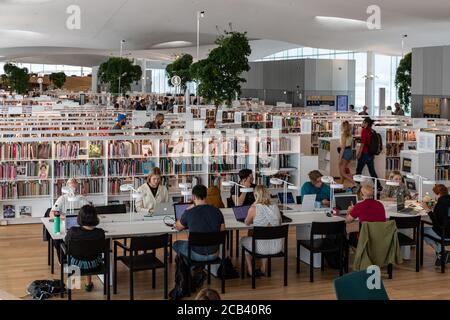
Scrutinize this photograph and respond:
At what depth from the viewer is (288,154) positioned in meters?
12.2

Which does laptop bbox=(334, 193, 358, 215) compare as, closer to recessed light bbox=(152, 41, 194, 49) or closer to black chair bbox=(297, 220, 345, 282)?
black chair bbox=(297, 220, 345, 282)

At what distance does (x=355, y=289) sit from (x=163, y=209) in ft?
13.7

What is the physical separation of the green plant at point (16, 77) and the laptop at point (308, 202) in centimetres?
3058

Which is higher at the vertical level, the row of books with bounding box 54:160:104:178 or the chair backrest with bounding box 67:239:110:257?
the row of books with bounding box 54:160:104:178

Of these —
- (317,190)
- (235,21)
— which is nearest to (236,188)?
(317,190)

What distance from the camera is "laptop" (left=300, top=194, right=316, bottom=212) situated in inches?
336

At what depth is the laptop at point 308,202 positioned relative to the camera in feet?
28.0

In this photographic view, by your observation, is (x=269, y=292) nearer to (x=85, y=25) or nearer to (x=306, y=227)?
(x=306, y=227)

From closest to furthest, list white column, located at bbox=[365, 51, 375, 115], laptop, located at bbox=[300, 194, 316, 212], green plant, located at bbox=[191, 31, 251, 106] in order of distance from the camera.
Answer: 1. laptop, located at bbox=[300, 194, 316, 212]
2. green plant, located at bbox=[191, 31, 251, 106]
3. white column, located at bbox=[365, 51, 375, 115]

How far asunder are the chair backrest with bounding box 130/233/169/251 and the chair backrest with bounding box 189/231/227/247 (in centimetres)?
26

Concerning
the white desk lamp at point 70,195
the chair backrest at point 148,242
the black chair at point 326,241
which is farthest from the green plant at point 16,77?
the chair backrest at point 148,242

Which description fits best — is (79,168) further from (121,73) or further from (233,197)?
(121,73)

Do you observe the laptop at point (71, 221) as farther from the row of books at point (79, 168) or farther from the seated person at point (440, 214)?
the seated person at point (440, 214)

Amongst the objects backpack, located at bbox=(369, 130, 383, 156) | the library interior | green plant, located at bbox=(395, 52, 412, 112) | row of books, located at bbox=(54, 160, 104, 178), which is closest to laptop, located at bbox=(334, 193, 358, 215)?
the library interior
